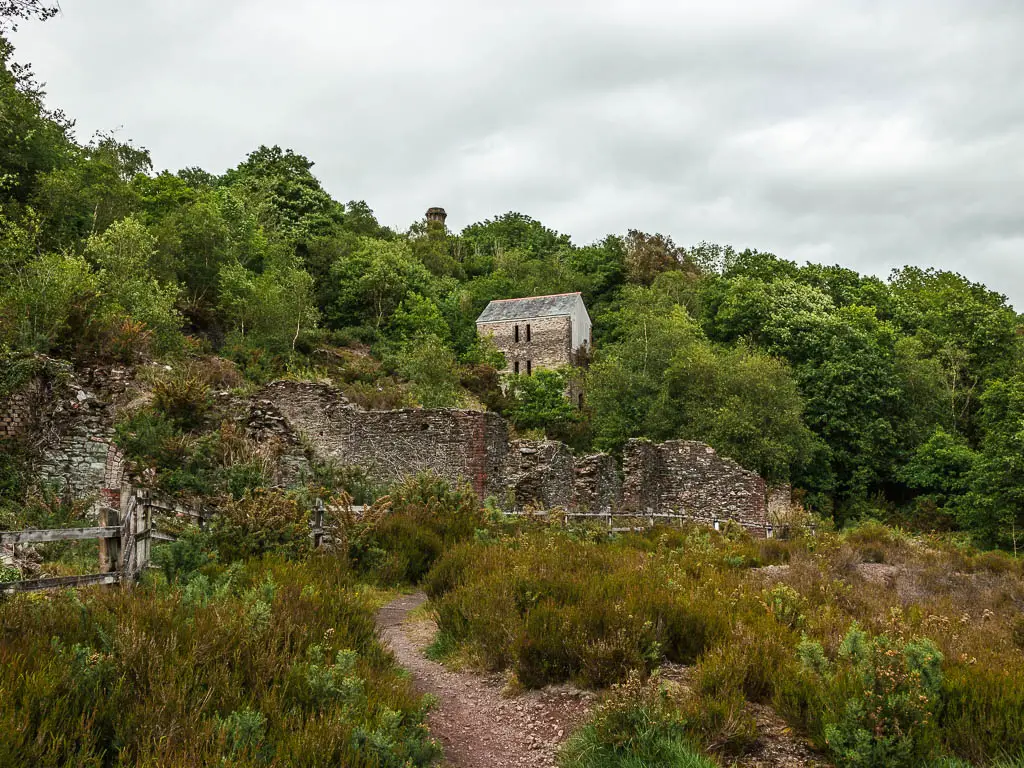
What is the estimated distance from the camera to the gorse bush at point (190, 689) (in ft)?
10.5

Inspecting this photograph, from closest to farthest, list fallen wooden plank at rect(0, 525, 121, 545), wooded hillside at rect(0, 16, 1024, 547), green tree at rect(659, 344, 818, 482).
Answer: fallen wooden plank at rect(0, 525, 121, 545) < wooded hillside at rect(0, 16, 1024, 547) < green tree at rect(659, 344, 818, 482)

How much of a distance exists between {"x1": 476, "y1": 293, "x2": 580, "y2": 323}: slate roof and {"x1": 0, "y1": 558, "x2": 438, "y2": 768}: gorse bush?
43769 mm

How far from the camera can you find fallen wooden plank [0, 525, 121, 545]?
5022mm

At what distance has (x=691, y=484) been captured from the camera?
882 inches

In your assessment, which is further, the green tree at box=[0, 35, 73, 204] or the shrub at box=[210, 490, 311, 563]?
the green tree at box=[0, 35, 73, 204]

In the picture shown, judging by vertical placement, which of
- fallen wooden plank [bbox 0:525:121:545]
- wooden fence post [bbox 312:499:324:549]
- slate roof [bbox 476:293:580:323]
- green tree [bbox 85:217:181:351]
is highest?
slate roof [bbox 476:293:580:323]

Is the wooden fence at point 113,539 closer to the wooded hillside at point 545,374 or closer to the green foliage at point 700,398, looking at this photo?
the wooded hillside at point 545,374

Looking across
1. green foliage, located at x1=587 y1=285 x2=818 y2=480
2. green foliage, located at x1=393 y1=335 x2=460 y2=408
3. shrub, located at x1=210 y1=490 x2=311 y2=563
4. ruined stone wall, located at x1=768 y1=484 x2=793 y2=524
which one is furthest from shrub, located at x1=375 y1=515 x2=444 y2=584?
green foliage, located at x1=587 y1=285 x2=818 y2=480

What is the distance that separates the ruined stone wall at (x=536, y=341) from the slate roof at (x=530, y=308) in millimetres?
434

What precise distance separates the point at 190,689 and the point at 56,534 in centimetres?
253

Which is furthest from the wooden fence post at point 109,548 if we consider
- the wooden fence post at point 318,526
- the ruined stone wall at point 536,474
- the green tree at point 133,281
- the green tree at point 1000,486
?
the green tree at point 1000,486

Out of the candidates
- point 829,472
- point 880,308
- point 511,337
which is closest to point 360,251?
point 511,337

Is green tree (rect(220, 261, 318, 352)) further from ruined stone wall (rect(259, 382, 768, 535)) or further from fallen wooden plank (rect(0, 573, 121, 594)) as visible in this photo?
fallen wooden plank (rect(0, 573, 121, 594))

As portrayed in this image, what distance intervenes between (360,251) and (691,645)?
138ft
